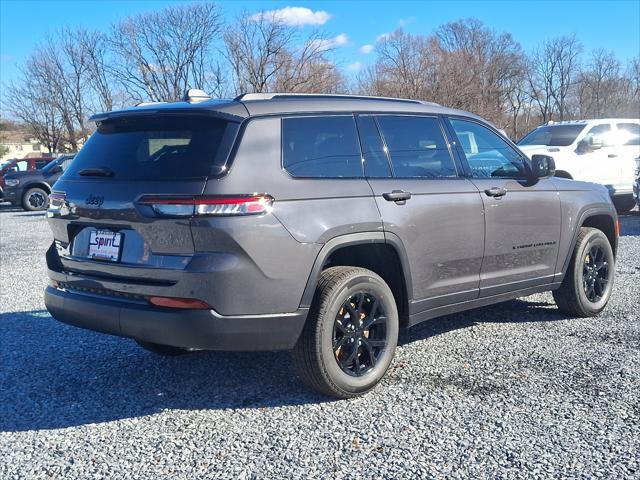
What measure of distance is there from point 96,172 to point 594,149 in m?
11.4

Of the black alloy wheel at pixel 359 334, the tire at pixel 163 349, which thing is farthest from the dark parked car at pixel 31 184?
the black alloy wheel at pixel 359 334

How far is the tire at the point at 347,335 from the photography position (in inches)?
147

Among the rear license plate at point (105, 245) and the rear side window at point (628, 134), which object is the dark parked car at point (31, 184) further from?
the rear license plate at point (105, 245)

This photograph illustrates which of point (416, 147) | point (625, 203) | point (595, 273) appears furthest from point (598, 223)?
point (625, 203)

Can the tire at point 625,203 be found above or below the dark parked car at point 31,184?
below

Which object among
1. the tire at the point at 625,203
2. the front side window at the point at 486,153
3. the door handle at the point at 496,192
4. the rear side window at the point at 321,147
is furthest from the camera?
the tire at the point at 625,203

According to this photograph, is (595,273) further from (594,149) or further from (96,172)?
(594,149)

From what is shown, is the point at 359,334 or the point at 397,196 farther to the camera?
the point at 397,196

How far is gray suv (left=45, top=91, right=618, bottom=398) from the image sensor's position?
343cm

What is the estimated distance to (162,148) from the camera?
3.71m

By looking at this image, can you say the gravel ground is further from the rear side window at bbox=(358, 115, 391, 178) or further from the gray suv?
the rear side window at bbox=(358, 115, 391, 178)

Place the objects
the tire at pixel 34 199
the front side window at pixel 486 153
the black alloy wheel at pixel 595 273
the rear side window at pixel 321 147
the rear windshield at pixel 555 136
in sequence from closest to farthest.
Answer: the rear side window at pixel 321 147 < the front side window at pixel 486 153 < the black alloy wheel at pixel 595 273 < the rear windshield at pixel 555 136 < the tire at pixel 34 199

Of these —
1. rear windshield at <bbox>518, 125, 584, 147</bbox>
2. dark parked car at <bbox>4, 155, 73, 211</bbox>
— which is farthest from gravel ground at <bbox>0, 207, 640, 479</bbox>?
dark parked car at <bbox>4, 155, 73, 211</bbox>

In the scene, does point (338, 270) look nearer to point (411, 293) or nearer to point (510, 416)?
point (411, 293)
